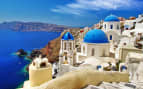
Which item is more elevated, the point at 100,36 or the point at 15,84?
the point at 100,36

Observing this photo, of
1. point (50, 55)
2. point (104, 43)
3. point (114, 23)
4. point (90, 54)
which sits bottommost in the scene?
point (50, 55)

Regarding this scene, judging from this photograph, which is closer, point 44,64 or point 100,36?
point 44,64

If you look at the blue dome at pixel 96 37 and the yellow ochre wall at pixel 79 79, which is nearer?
the yellow ochre wall at pixel 79 79

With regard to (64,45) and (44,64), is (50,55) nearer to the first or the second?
(64,45)

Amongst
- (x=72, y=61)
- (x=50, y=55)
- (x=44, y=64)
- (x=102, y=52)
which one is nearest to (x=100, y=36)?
(x=102, y=52)

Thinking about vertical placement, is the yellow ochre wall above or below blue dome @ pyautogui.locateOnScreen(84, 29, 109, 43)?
below

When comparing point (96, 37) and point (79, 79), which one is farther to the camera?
point (96, 37)

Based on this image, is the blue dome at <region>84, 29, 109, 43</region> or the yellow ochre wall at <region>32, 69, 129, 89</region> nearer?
the yellow ochre wall at <region>32, 69, 129, 89</region>

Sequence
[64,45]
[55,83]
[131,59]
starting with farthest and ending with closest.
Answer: [64,45], [131,59], [55,83]

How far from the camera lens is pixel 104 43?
13516 mm

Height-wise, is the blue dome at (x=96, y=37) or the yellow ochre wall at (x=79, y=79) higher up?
the blue dome at (x=96, y=37)

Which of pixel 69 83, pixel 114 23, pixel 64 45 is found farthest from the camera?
pixel 114 23

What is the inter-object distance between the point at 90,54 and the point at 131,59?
703cm

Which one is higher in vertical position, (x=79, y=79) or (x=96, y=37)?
(x=96, y=37)
